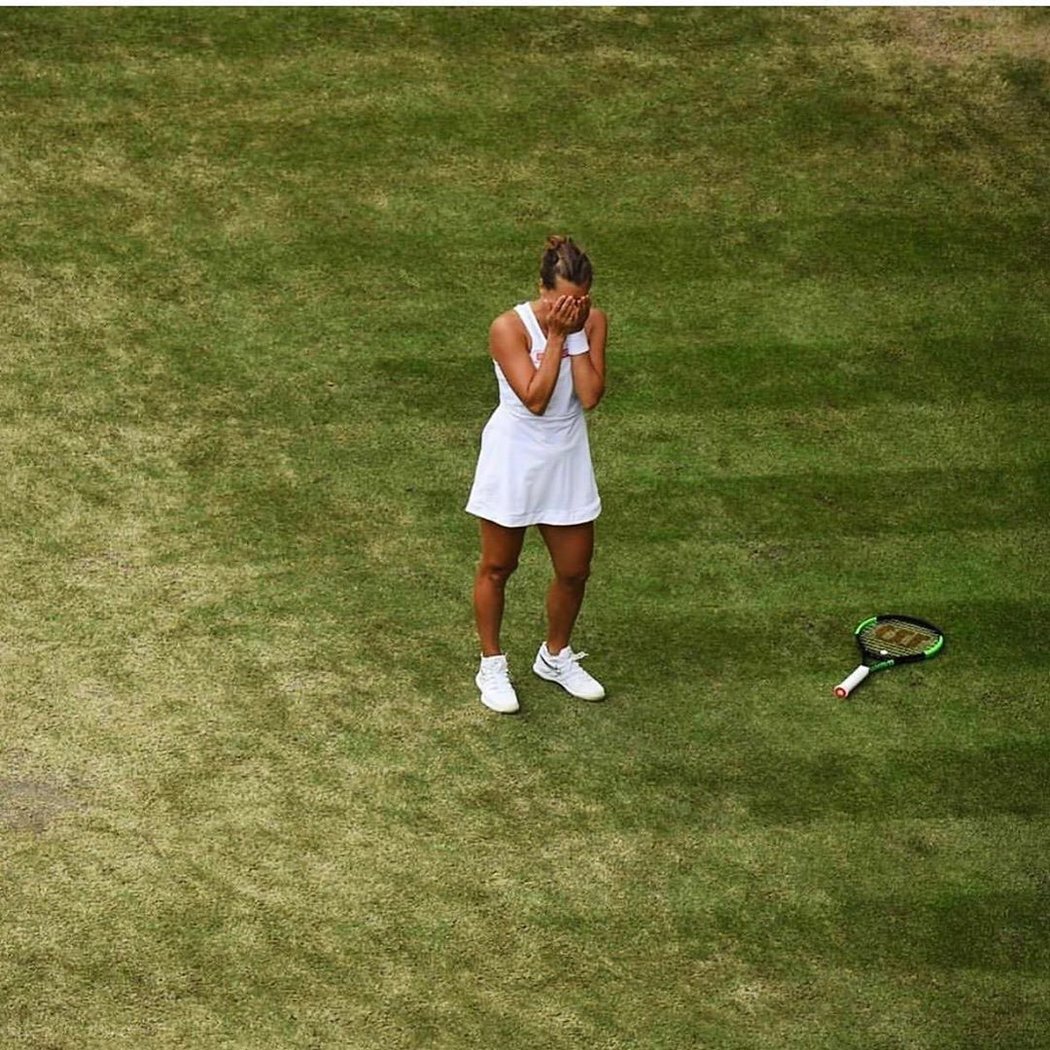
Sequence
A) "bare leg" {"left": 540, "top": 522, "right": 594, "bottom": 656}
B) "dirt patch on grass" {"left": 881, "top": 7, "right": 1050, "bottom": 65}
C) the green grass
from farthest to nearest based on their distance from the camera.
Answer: "dirt patch on grass" {"left": 881, "top": 7, "right": 1050, "bottom": 65} → "bare leg" {"left": 540, "top": 522, "right": 594, "bottom": 656} → the green grass

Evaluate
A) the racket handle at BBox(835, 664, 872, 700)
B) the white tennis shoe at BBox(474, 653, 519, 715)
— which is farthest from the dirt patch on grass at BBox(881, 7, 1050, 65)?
the white tennis shoe at BBox(474, 653, 519, 715)

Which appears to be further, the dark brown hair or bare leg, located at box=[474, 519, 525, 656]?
bare leg, located at box=[474, 519, 525, 656]

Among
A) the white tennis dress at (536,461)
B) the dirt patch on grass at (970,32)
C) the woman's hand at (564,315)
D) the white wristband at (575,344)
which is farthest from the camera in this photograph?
the dirt patch on grass at (970,32)

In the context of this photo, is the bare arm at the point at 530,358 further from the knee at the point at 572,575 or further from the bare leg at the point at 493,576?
the knee at the point at 572,575

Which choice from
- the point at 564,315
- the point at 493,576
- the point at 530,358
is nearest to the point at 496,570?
the point at 493,576

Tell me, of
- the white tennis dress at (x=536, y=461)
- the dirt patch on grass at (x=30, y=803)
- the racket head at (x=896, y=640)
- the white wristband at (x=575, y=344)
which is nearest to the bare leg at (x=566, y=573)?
the white tennis dress at (x=536, y=461)

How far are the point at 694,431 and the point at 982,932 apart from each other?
12.4ft

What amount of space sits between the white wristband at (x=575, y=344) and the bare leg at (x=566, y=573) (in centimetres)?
83

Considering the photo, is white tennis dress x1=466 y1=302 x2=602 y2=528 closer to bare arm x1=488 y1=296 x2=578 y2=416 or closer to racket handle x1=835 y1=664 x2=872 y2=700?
bare arm x1=488 y1=296 x2=578 y2=416

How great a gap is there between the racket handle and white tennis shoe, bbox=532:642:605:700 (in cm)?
115

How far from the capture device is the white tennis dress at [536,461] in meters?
7.92

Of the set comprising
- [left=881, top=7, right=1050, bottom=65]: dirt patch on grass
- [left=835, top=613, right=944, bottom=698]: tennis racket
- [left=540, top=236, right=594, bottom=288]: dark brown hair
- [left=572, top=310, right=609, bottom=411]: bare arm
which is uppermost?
[left=881, top=7, right=1050, bottom=65]: dirt patch on grass

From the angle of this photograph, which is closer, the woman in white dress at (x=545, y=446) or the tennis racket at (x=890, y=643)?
the woman in white dress at (x=545, y=446)

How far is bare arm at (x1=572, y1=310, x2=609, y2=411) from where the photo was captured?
7828 mm
